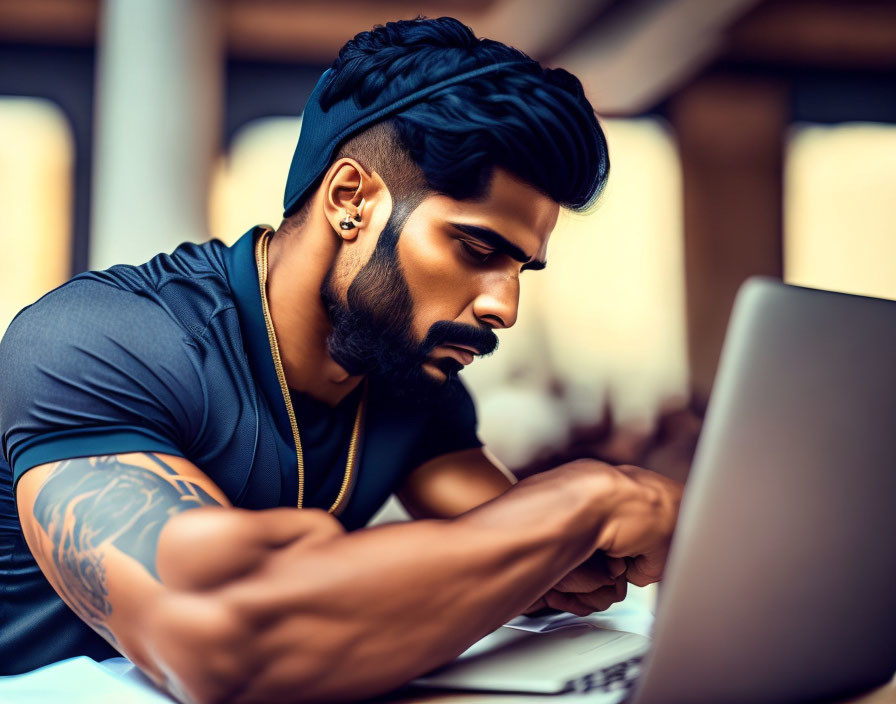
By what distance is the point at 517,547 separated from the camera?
2.05ft

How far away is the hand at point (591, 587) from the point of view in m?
0.82

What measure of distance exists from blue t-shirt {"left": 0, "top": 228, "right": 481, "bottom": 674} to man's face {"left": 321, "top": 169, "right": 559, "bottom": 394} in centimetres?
12

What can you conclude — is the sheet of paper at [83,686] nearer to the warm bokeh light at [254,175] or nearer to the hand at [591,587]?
the hand at [591,587]

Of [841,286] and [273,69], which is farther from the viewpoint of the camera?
[841,286]

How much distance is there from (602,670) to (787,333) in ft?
1.11

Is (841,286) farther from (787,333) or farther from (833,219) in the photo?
(787,333)

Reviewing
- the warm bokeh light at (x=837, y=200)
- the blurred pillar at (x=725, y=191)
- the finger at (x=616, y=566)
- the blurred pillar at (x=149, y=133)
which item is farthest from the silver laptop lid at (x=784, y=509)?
the warm bokeh light at (x=837, y=200)

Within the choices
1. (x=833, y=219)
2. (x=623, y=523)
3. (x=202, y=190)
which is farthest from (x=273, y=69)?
(x=623, y=523)

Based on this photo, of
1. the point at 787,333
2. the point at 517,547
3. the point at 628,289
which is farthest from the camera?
the point at 628,289

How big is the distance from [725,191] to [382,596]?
2499mm

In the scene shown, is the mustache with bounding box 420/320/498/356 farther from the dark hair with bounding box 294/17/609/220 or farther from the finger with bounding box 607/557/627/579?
the finger with bounding box 607/557/627/579

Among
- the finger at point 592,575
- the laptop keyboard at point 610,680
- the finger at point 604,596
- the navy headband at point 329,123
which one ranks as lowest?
the finger at point 604,596

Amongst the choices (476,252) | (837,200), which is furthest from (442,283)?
(837,200)

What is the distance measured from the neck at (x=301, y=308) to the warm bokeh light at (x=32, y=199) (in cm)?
166
